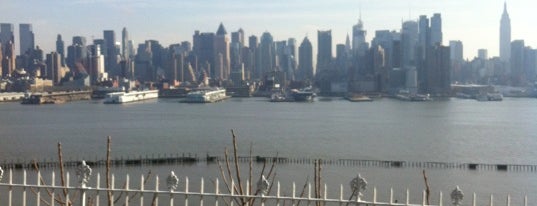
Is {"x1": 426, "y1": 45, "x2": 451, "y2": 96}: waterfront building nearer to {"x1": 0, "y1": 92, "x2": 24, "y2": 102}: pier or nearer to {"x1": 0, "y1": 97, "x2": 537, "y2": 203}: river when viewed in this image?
{"x1": 0, "y1": 92, "x2": 24, "y2": 102}: pier

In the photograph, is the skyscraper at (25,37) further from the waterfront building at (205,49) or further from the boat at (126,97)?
the boat at (126,97)

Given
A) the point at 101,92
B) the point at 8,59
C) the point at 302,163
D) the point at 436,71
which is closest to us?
the point at 302,163

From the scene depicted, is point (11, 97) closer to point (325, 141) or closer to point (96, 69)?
point (96, 69)

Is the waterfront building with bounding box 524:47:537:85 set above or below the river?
above

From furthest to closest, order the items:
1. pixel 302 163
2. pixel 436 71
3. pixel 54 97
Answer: pixel 436 71
pixel 54 97
pixel 302 163

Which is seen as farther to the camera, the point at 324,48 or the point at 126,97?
the point at 324,48

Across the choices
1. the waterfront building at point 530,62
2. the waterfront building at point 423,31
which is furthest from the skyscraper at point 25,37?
the waterfront building at point 530,62

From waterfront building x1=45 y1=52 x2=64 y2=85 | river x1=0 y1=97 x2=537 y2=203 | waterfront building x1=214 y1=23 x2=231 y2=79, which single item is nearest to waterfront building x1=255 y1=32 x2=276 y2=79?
waterfront building x1=214 y1=23 x2=231 y2=79

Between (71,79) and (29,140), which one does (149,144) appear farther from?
(71,79)

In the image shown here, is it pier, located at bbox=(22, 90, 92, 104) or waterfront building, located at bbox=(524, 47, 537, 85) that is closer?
pier, located at bbox=(22, 90, 92, 104)

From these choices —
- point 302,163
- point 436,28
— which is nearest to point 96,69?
point 436,28
